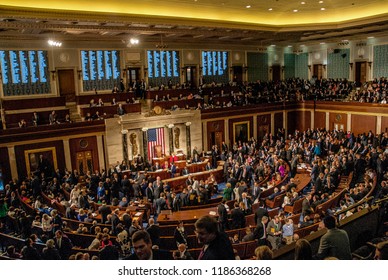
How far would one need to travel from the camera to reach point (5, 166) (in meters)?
15.9

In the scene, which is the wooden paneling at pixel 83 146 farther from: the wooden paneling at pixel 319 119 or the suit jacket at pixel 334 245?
the suit jacket at pixel 334 245

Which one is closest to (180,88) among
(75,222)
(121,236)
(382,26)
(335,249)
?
(382,26)

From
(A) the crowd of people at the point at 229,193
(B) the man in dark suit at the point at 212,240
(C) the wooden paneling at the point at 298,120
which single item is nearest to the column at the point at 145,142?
(A) the crowd of people at the point at 229,193

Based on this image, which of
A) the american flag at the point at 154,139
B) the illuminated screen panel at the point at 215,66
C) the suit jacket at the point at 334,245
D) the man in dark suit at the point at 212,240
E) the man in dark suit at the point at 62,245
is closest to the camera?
the man in dark suit at the point at 212,240

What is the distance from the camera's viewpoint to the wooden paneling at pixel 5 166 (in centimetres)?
1582

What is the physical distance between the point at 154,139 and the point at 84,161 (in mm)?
3889

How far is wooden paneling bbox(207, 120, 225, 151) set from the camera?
2153cm

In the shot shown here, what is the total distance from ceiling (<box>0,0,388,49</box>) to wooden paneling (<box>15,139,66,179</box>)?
17.4 ft

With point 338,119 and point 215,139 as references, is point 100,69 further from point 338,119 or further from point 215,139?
point 338,119

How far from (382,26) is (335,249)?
67.9ft

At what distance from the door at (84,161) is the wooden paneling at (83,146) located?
15 cm

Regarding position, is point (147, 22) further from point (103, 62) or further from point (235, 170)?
point (235, 170)

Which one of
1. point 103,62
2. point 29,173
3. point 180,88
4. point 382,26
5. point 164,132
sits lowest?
point 29,173

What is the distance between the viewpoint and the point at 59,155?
17.3 meters
